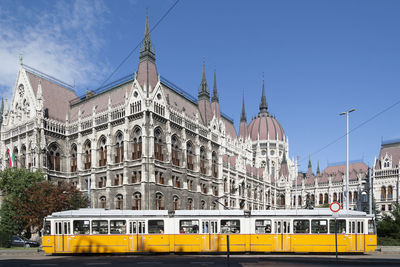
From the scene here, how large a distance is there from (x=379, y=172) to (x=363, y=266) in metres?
72.7

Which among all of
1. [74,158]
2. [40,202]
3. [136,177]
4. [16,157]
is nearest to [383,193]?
[136,177]

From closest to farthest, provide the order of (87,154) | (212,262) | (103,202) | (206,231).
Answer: (212,262) < (206,231) < (103,202) < (87,154)

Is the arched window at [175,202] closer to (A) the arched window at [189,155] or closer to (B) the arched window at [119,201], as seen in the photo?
(A) the arched window at [189,155]

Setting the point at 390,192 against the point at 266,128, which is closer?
the point at 390,192

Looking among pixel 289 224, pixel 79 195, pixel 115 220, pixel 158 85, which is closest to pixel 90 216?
pixel 115 220

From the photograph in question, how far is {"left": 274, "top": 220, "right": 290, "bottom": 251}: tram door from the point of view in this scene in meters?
24.6

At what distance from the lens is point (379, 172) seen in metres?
82.9

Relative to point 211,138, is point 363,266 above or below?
below

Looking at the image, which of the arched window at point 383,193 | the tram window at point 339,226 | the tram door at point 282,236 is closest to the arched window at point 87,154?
the tram door at point 282,236

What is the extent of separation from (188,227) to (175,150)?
2592cm

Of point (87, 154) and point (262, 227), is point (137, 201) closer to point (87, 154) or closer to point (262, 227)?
point (87, 154)

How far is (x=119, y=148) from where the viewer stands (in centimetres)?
4844

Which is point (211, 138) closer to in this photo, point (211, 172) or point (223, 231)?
point (211, 172)

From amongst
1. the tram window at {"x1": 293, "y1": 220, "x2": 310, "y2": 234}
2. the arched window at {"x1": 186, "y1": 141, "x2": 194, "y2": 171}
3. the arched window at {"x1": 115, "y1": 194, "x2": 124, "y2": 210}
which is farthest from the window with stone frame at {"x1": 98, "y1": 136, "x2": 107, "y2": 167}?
the tram window at {"x1": 293, "y1": 220, "x2": 310, "y2": 234}
